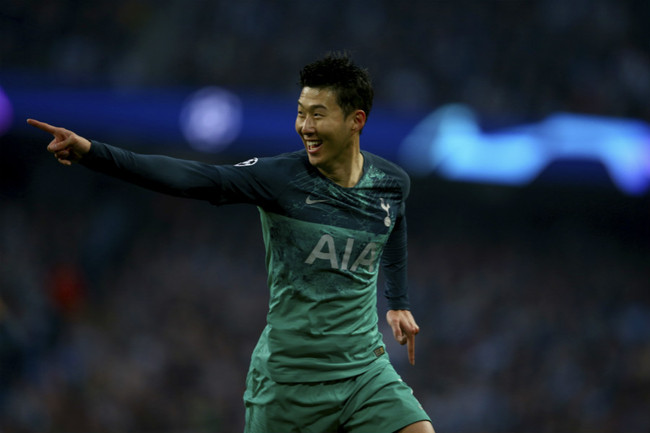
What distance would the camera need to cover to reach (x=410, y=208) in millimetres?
13328

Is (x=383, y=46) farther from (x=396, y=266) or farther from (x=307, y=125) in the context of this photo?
(x=307, y=125)

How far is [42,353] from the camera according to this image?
30.0 feet

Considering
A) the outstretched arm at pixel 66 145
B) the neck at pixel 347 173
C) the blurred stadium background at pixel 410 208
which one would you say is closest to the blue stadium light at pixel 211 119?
the blurred stadium background at pixel 410 208

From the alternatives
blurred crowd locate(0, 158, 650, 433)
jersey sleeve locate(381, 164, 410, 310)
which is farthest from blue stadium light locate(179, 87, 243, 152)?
jersey sleeve locate(381, 164, 410, 310)

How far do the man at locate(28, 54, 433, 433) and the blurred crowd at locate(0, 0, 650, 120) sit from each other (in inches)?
294

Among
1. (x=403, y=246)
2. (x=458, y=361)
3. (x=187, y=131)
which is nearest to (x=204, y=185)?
(x=403, y=246)

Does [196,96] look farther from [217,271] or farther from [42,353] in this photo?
[42,353]

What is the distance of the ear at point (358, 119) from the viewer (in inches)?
142

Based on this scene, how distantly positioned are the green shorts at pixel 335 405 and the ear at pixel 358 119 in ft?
3.57

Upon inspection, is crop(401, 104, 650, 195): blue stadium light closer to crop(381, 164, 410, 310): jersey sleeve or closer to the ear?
crop(381, 164, 410, 310): jersey sleeve

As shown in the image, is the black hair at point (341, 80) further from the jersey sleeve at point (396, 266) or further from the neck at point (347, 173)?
the jersey sleeve at point (396, 266)

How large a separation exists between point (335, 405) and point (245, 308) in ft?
25.8

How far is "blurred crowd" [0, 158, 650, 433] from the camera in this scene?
9352 mm

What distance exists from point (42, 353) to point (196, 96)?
375cm
